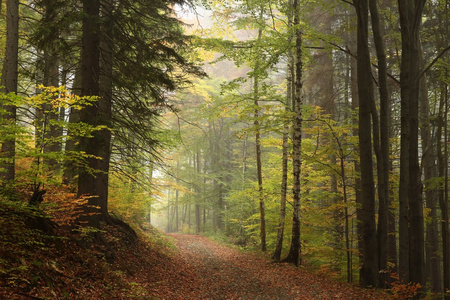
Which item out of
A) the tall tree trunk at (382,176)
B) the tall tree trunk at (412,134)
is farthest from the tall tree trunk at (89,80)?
the tall tree trunk at (382,176)

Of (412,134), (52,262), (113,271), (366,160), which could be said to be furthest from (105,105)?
(412,134)

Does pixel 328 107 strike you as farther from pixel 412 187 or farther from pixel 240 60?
pixel 412 187

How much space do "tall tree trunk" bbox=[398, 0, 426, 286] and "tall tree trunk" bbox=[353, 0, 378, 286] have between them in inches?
45.9

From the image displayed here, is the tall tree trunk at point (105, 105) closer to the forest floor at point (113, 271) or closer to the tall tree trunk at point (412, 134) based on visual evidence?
the forest floor at point (113, 271)

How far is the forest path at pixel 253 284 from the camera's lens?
727cm

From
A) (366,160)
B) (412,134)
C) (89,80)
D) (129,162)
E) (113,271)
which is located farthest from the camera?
(129,162)

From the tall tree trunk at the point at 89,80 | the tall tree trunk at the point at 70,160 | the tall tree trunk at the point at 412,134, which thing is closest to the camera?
the tall tree trunk at the point at 70,160

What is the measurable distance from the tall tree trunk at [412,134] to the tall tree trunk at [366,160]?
1166mm

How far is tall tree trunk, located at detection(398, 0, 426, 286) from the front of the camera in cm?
649

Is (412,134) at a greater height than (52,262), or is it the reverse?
(412,134)

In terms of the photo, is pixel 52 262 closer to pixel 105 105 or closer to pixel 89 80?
pixel 89 80

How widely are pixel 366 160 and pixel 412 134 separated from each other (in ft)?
5.31

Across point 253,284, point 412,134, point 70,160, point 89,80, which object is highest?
point 89,80

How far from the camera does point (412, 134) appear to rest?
660 centimetres
